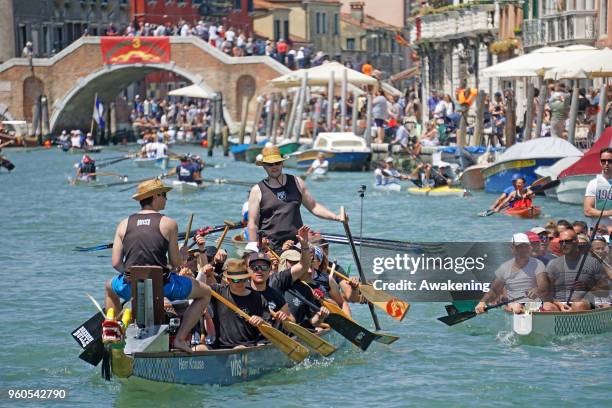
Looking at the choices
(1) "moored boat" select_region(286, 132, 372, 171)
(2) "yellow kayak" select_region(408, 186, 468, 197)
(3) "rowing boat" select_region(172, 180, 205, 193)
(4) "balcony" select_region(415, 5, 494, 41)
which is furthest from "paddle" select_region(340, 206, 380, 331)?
(4) "balcony" select_region(415, 5, 494, 41)

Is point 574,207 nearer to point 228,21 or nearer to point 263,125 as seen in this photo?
point 263,125

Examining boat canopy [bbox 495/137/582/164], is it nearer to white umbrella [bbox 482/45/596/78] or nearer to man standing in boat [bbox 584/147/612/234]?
white umbrella [bbox 482/45/596/78]

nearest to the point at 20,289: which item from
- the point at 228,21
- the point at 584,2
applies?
the point at 584,2

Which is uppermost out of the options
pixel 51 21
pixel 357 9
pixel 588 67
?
pixel 357 9

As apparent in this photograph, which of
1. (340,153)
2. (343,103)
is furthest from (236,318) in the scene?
(343,103)

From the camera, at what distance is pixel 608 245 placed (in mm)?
12633

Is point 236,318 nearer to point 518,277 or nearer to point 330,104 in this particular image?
point 518,277

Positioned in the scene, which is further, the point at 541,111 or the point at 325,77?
the point at 325,77

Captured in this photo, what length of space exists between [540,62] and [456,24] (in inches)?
722

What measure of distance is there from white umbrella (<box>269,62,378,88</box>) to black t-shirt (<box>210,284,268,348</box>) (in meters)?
28.7

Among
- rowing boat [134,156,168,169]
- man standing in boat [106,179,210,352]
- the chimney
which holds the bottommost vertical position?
rowing boat [134,156,168,169]

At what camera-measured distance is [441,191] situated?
27.6 m

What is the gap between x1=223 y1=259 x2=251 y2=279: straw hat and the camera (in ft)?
35.4

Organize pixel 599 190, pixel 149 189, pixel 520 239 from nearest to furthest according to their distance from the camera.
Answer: pixel 149 189 → pixel 520 239 → pixel 599 190
